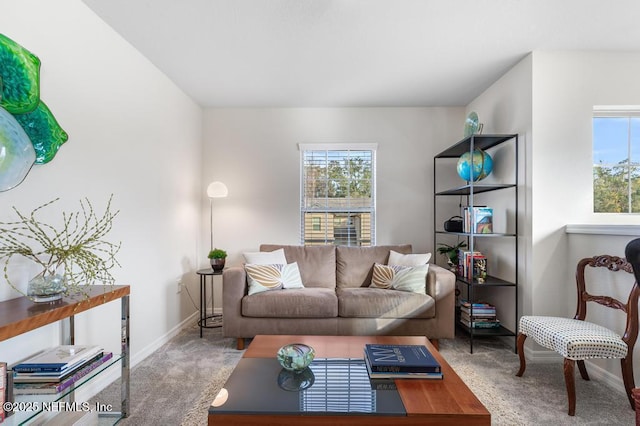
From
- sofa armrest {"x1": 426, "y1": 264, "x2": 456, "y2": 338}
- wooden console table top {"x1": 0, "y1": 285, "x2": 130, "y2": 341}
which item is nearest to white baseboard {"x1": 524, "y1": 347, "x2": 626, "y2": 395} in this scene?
sofa armrest {"x1": 426, "y1": 264, "x2": 456, "y2": 338}

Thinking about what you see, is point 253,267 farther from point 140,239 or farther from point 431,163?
point 431,163

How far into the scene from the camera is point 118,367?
2.33 metres

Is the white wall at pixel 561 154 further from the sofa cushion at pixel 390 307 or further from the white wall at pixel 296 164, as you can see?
the white wall at pixel 296 164

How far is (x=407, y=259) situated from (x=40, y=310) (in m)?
2.80

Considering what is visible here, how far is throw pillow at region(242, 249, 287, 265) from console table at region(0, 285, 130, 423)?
55.8 inches

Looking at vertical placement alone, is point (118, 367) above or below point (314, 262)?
below

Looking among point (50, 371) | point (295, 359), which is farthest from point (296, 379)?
point (50, 371)

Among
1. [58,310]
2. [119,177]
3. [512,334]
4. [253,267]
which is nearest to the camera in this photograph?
[58,310]

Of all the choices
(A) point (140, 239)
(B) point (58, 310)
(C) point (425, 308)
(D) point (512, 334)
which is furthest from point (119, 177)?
(D) point (512, 334)

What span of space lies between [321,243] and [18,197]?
2.85 m

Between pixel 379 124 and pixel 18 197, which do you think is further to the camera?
pixel 379 124

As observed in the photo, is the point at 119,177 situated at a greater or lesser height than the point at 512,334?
greater

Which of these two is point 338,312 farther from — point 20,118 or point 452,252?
point 20,118

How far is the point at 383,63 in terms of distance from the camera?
2789 mm
